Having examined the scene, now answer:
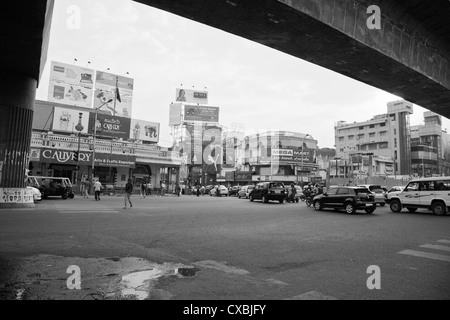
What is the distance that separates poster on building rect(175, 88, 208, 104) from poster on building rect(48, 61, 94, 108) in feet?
66.3

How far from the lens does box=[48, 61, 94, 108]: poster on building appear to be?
50.8 m

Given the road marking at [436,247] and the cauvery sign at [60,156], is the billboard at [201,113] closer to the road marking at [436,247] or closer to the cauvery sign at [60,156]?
the cauvery sign at [60,156]

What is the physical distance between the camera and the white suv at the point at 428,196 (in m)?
17.0

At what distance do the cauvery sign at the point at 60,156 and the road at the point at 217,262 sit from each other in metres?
27.0

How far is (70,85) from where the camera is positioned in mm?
51812

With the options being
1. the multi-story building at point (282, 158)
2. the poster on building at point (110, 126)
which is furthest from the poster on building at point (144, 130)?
the multi-story building at point (282, 158)

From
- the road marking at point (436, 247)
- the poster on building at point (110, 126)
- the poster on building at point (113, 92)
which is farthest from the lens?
the poster on building at point (113, 92)

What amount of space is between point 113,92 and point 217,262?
55427 mm

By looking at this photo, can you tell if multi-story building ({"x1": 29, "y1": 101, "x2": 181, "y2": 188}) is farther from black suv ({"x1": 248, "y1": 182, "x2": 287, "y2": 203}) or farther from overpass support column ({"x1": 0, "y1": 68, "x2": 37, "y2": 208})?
black suv ({"x1": 248, "y1": 182, "x2": 287, "y2": 203})

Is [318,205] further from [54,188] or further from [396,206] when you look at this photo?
[54,188]

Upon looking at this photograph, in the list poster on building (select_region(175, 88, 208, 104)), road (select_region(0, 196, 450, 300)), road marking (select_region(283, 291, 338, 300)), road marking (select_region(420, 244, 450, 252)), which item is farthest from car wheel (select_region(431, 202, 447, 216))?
poster on building (select_region(175, 88, 208, 104))

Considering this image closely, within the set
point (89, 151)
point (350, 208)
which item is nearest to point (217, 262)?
point (350, 208)
